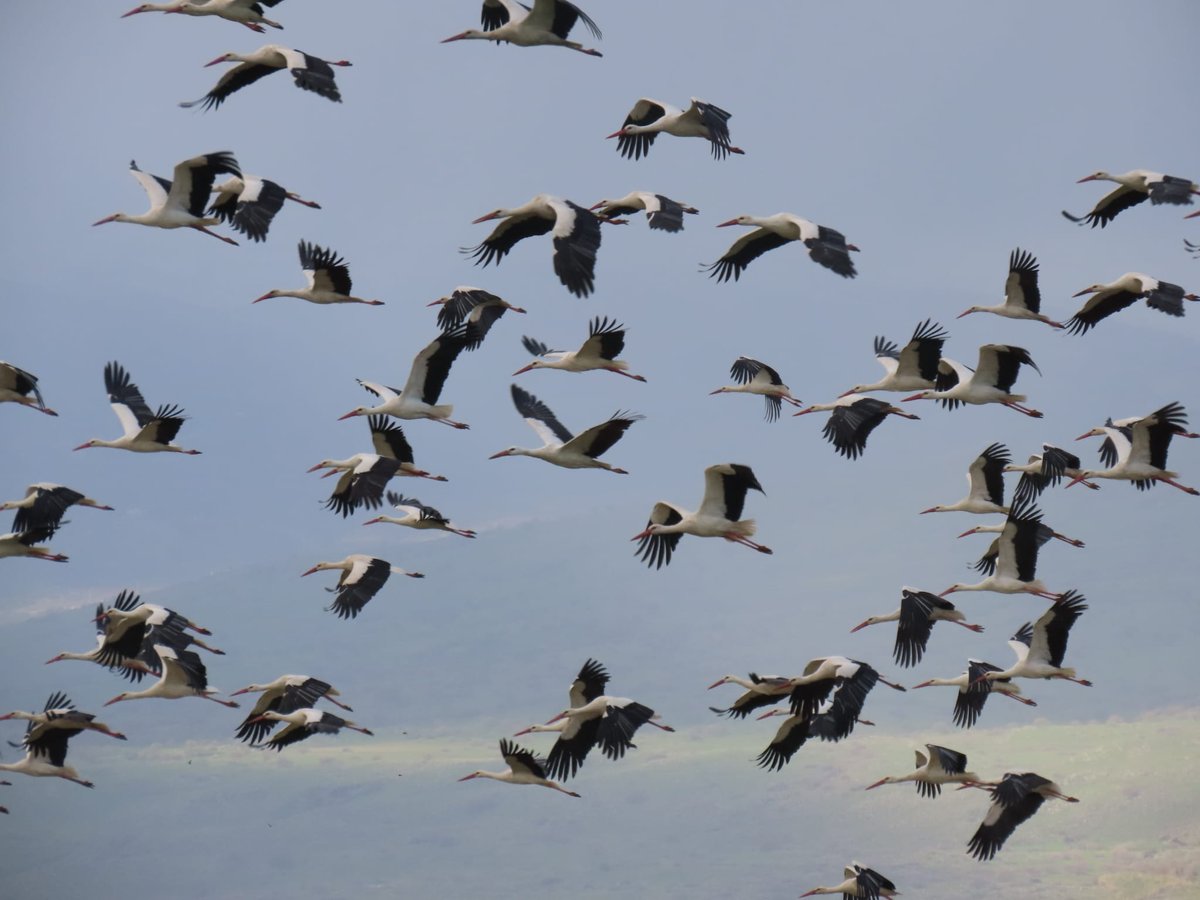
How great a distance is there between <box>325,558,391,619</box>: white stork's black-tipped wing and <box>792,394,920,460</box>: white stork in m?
6.37

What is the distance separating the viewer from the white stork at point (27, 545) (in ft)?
93.5

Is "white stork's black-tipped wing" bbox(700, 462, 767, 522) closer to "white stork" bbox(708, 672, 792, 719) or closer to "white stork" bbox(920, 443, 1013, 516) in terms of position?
"white stork" bbox(708, 672, 792, 719)

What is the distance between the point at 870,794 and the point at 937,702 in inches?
494

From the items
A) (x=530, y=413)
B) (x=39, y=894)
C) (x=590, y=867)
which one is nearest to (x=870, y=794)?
(x=590, y=867)

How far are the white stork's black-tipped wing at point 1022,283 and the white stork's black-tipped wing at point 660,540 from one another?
612 centimetres

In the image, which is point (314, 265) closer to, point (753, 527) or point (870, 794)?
point (753, 527)

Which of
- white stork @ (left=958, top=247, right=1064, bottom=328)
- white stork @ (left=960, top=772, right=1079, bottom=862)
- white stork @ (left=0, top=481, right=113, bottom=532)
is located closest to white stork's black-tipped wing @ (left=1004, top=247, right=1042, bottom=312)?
white stork @ (left=958, top=247, right=1064, bottom=328)

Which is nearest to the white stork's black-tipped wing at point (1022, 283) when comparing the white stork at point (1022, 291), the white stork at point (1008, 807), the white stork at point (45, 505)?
the white stork at point (1022, 291)

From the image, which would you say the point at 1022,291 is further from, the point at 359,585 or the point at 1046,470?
the point at 359,585

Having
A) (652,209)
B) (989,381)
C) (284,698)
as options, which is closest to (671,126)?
(652,209)

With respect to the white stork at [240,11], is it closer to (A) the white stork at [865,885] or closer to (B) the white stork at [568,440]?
(B) the white stork at [568,440]

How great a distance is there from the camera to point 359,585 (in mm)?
27312

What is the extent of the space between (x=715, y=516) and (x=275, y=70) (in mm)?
9089

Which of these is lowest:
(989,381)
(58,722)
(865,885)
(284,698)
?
(865,885)
